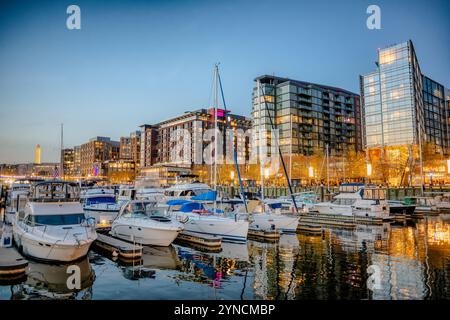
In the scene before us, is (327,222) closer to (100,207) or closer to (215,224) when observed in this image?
(215,224)

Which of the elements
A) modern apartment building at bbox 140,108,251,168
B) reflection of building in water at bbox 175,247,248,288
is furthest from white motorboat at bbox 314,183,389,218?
modern apartment building at bbox 140,108,251,168

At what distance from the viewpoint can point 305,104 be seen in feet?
409

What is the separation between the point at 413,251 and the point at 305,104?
11011 centimetres

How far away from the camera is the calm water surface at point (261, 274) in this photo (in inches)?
497

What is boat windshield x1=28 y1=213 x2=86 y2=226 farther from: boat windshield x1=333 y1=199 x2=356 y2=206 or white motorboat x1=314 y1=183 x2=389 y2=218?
boat windshield x1=333 y1=199 x2=356 y2=206

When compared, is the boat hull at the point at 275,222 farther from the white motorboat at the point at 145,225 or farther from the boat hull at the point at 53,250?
the boat hull at the point at 53,250

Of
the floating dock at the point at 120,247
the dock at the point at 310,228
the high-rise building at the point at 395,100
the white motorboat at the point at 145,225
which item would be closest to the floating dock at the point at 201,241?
the white motorboat at the point at 145,225

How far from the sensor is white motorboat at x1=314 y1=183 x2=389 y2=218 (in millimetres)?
34344

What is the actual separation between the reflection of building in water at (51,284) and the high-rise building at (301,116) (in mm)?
102762

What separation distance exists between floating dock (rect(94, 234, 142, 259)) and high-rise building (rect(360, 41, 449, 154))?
88.3 m

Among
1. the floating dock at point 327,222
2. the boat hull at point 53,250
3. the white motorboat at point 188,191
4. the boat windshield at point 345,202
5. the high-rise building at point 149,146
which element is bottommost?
the floating dock at point 327,222

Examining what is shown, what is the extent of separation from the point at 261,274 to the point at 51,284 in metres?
9.47
